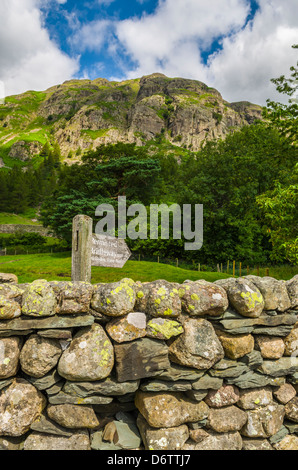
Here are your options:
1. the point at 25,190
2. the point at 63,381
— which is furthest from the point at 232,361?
the point at 25,190

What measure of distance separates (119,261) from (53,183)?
88.0 metres

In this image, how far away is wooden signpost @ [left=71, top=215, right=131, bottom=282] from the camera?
12.1ft

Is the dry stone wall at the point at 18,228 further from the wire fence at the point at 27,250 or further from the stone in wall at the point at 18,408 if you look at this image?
the stone in wall at the point at 18,408

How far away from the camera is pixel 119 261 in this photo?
3.86 meters

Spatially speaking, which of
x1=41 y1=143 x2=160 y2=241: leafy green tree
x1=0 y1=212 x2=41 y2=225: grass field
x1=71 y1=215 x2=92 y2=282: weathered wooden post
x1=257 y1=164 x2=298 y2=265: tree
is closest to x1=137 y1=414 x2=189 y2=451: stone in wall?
x1=71 y1=215 x2=92 y2=282: weathered wooden post

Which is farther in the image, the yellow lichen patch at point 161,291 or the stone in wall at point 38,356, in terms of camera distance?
the yellow lichen patch at point 161,291

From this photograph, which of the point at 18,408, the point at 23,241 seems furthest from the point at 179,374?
the point at 23,241

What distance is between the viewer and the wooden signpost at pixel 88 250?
12.1 ft

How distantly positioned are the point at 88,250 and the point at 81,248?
0.11 metres

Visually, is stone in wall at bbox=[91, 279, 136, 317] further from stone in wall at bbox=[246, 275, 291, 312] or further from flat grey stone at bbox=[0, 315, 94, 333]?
stone in wall at bbox=[246, 275, 291, 312]

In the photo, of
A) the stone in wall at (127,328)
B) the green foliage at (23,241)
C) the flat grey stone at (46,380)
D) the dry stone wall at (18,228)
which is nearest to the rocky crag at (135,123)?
the dry stone wall at (18,228)

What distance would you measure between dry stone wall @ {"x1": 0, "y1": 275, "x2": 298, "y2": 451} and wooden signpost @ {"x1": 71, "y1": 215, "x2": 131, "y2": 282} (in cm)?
84

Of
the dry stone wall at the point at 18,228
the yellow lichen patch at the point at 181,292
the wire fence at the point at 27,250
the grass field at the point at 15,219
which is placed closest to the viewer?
the yellow lichen patch at the point at 181,292
